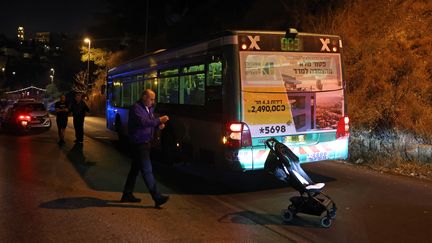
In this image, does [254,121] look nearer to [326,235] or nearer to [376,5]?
[326,235]

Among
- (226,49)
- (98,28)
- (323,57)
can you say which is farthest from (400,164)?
(98,28)

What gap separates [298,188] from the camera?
6.78m

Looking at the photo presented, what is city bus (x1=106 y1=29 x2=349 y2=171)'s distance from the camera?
27.4ft

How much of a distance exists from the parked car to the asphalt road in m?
9.05

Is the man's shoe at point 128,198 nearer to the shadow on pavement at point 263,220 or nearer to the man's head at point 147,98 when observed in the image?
the man's head at point 147,98

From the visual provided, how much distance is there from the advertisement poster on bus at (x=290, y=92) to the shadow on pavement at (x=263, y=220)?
1.79 meters

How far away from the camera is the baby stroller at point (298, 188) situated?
6566 mm

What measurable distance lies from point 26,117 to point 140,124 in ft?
47.5

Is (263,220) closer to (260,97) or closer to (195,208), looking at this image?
(195,208)

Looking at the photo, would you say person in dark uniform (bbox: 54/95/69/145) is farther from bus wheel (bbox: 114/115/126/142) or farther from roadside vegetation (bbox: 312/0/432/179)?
roadside vegetation (bbox: 312/0/432/179)

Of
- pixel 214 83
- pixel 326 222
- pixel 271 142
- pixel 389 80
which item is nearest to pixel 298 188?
pixel 326 222

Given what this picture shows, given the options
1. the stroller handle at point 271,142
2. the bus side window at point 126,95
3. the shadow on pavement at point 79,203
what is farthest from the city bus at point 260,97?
the bus side window at point 126,95

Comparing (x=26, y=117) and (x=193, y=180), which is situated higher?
(x=26, y=117)

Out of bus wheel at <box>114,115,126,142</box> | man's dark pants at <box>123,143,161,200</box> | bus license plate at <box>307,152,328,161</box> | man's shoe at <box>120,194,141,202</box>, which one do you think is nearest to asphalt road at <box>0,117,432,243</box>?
man's shoe at <box>120,194,141,202</box>
